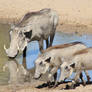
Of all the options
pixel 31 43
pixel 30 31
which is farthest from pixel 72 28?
pixel 30 31

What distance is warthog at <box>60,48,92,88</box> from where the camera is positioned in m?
9.07

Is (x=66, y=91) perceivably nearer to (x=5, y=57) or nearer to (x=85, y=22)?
(x=5, y=57)

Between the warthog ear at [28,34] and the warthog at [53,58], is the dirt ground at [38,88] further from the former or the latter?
the warthog ear at [28,34]

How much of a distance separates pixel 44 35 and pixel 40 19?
51 centimetres

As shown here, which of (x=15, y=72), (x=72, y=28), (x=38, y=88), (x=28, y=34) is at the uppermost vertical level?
(x=28, y=34)

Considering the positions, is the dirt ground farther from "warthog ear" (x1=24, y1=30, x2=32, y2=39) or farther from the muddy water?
"warthog ear" (x1=24, y1=30, x2=32, y2=39)

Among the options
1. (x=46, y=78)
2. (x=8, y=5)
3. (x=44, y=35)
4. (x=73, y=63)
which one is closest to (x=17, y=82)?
(x=46, y=78)

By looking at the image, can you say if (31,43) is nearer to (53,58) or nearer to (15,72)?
(15,72)

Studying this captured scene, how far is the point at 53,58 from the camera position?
9375 mm

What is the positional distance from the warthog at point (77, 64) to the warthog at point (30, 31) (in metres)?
3.20

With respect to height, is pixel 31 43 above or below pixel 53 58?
below

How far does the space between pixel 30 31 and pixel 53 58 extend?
3016 millimetres

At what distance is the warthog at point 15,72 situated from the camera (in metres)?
10.5

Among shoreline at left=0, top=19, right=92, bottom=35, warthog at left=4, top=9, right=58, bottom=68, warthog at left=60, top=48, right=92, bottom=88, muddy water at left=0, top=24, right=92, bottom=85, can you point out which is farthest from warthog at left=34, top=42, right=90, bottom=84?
shoreline at left=0, top=19, right=92, bottom=35
